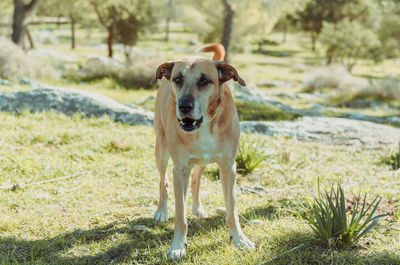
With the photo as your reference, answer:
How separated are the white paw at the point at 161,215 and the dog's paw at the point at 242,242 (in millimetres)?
912

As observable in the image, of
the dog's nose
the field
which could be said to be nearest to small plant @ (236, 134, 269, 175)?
the field

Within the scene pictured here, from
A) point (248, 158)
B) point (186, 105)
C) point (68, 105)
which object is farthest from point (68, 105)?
point (186, 105)

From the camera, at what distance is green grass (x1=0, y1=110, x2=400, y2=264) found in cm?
324

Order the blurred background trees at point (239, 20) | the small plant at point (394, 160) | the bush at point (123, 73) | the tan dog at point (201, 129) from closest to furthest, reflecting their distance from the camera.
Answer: the tan dog at point (201, 129) → the small plant at point (394, 160) → the bush at point (123, 73) → the blurred background trees at point (239, 20)

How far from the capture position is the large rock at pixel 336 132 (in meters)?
7.41

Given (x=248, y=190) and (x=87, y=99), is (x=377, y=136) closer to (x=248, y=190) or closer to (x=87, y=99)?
(x=248, y=190)

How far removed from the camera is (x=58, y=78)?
14.7 meters

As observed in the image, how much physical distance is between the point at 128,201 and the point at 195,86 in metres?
2.09

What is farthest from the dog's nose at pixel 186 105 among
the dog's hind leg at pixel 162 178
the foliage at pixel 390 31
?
the foliage at pixel 390 31

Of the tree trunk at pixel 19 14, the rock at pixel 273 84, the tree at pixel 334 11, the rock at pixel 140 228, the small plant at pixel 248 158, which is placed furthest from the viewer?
the tree at pixel 334 11

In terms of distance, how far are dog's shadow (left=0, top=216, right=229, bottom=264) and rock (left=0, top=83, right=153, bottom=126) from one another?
429 cm

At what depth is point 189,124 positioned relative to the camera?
3.04 m

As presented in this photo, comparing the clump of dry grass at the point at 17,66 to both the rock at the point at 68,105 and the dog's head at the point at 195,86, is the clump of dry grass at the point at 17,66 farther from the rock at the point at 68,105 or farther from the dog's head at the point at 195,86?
the dog's head at the point at 195,86

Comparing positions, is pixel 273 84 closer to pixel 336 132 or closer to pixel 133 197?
pixel 336 132
